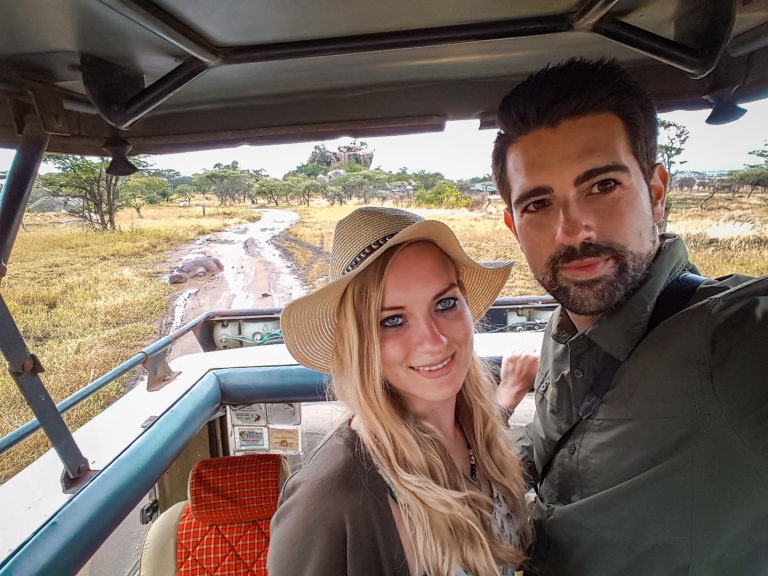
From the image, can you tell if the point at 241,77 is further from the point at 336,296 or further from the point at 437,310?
the point at 437,310

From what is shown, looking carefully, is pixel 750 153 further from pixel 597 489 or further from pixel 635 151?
pixel 597 489

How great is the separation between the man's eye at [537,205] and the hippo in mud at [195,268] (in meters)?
3.26

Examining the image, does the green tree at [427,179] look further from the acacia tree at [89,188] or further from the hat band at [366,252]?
the acacia tree at [89,188]

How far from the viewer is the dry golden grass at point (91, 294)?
259cm

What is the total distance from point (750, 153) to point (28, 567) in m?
3.23

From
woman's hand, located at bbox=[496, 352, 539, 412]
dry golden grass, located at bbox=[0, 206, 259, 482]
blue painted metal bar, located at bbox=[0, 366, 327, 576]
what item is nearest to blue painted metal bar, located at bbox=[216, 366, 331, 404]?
blue painted metal bar, located at bbox=[0, 366, 327, 576]

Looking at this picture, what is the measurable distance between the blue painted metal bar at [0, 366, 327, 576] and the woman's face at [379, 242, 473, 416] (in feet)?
3.91

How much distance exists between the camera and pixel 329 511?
0.83m

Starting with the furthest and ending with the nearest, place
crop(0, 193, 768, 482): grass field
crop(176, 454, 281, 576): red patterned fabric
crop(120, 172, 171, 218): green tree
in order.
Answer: crop(120, 172, 171, 218): green tree, crop(0, 193, 768, 482): grass field, crop(176, 454, 281, 576): red patterned fabric

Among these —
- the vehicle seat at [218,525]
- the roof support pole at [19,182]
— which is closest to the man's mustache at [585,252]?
the vehicle seat at [218,525]

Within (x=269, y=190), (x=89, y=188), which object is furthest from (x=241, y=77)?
(x=89, y=188)

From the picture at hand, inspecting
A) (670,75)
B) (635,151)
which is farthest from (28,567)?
(670,75)

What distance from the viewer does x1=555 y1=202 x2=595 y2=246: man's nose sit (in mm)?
1069

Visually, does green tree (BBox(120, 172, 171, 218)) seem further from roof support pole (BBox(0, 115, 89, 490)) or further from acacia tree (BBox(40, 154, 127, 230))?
roof support pole (BBox(0, 115, 89, 490))
